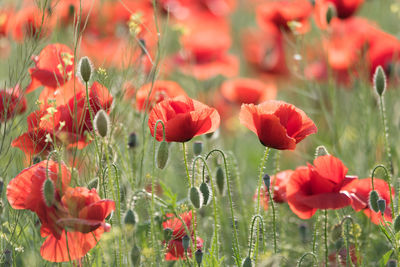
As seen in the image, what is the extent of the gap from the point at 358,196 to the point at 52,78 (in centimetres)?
68

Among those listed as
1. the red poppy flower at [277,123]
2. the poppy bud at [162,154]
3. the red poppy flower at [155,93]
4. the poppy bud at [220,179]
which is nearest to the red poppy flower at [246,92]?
the red poppy flower at [155,93]

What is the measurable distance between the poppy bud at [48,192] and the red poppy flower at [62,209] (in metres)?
0.02

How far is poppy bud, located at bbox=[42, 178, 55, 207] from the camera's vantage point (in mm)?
1105

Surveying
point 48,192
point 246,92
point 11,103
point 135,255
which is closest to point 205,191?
point 135,255

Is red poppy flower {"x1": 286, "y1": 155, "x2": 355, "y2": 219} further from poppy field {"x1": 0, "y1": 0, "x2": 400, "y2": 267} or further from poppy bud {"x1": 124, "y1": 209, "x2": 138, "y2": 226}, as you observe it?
poppy bud {"x1": 124, "y1": 209, "x2": 138, "y2": 226}

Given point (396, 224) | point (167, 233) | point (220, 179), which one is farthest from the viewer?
point (220, 179)

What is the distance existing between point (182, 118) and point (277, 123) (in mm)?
168

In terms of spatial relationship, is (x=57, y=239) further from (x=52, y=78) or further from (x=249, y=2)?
(x=249, y=2)

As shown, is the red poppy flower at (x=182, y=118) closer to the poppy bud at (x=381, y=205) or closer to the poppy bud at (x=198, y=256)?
the poppy bud at (x=198, y=256)

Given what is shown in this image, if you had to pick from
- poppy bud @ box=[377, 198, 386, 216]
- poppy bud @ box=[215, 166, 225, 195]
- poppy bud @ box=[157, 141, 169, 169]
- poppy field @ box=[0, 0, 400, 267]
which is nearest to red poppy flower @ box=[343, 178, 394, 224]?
poppy field @ box=[0, 0, 400, 267]

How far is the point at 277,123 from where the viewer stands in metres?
1.26

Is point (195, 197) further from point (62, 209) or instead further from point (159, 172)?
point (159, 172)

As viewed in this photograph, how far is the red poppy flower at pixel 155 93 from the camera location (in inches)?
63.2

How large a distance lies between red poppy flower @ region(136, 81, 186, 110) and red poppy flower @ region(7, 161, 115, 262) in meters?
0.38
